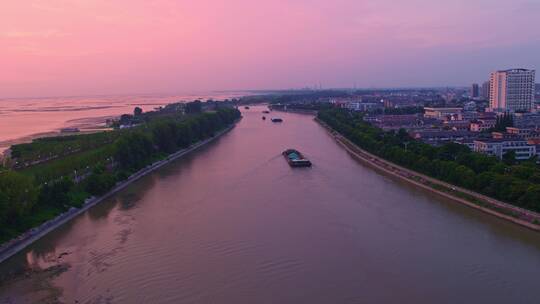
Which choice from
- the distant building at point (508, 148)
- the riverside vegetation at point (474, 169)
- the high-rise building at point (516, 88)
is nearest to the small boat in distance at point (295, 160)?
the riverside vegetation at point (474, 169)

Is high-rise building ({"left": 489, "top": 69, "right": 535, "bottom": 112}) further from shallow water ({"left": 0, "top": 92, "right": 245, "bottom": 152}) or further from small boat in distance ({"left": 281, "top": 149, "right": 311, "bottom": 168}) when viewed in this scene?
shallow water ({"left": 0, "top": 92, "right": 245, "bottom": 152})

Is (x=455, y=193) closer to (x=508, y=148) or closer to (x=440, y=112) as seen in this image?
(x=508, y=148)

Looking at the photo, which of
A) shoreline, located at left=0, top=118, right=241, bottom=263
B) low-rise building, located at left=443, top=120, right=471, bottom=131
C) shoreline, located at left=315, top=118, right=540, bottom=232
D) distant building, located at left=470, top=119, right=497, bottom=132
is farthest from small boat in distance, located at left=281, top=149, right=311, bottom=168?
distant building, located at left=470, top=119, right=497, bottom=132

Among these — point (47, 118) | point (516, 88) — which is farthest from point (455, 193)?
point (47, 118)

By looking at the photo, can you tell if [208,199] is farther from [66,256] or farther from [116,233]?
[66,256]

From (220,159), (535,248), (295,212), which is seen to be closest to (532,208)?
(535,248)

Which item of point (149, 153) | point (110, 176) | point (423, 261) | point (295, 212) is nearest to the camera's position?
point (423, 261)

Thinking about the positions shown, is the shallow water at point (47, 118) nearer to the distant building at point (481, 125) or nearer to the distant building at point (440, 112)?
the distant building at point (481, 125)
